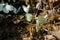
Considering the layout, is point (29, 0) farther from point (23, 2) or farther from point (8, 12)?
point (8, 12)

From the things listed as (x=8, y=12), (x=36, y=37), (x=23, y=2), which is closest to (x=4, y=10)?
(x=8, y=12)

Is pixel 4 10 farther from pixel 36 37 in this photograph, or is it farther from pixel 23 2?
pixel 36 37

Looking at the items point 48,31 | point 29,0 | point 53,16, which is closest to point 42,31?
point 48,31

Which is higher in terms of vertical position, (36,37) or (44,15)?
(44,15)

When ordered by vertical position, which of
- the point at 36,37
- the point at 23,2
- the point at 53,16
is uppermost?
the point at 23,2

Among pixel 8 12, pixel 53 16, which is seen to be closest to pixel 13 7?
pixel 8 12

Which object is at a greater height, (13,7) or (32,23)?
(13,7)

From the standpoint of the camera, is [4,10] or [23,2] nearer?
Result: [4,10]

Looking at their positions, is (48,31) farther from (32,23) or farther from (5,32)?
(5,32)

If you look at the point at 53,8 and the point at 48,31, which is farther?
the point at 53,8
